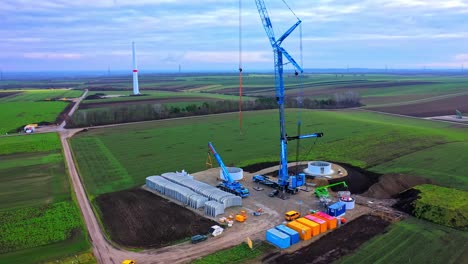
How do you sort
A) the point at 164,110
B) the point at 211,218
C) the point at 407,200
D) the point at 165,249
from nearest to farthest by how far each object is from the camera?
the point at 165,249
the point at 211,218
the point at 407,200
the point at 164,110

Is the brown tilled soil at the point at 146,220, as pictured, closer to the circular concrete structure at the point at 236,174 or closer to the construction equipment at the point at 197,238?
the construction equipment at the point at 197,238

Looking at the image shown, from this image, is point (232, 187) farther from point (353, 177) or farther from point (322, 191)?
point (353, 177)

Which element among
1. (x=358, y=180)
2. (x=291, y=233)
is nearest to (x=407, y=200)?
(x=358, y=180)

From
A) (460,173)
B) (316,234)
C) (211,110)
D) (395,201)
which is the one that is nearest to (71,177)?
(316,234)

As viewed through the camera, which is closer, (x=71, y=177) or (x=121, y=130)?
(x=71, y=177)

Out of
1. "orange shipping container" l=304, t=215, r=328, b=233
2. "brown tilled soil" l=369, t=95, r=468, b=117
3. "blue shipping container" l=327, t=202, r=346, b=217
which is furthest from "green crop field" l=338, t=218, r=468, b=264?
"brown tilled soil" l=369, t=95, r=468, b=117

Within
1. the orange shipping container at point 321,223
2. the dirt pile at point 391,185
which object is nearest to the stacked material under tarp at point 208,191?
the orange shipping container at point 321,223

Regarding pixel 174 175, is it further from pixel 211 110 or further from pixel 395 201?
pixel 211 110
